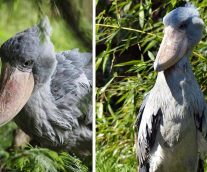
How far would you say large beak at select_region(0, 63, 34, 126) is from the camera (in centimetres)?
239

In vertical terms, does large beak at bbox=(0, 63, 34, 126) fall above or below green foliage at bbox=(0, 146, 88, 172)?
above

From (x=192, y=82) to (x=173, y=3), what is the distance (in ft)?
2.93

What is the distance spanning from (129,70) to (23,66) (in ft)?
3.45

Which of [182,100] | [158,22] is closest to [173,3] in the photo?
[158,22]

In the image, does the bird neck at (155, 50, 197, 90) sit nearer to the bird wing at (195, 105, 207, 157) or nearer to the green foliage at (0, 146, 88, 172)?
the bird wing at (195, 105, 207, 157)

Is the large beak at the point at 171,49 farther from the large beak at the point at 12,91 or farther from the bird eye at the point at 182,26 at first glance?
the large beak at the point at 12,91

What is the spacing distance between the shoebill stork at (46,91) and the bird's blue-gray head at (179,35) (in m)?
0.34

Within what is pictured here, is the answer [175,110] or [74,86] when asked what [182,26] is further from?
[74,86]

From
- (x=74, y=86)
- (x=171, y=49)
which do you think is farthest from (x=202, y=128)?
(x=74, y=86)

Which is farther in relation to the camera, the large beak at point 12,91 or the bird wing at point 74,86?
the bird wing at point 74,86

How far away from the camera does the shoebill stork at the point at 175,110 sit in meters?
2.38

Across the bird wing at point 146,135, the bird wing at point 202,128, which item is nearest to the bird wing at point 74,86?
the bird wing at point 146,135

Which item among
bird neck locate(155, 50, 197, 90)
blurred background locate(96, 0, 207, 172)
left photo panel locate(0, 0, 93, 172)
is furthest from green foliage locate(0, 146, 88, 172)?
blurred background locate(96, 0, 207, 172)

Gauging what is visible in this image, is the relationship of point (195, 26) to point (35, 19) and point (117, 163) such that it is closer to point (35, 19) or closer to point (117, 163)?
point (35, 19)
